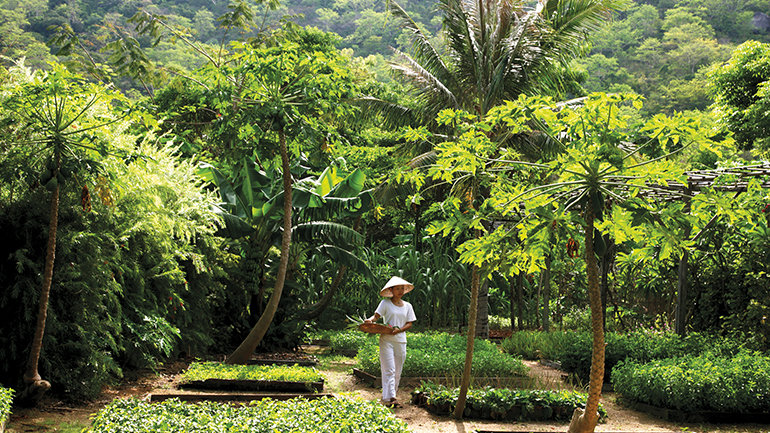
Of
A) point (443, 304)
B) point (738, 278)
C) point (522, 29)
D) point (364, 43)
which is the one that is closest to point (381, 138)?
point (443, 304)

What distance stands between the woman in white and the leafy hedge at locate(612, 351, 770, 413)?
11.0 feet

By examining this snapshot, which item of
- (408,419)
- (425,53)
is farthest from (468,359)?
(425,53)

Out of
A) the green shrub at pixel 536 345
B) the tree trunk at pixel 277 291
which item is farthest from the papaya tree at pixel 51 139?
the green shrub at pixel 536 345

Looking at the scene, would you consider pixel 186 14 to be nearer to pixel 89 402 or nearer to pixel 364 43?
pixel 364 43

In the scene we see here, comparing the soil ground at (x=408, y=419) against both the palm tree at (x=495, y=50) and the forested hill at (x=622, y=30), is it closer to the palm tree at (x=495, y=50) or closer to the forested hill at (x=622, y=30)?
the palm tree at (x=495, y=50)

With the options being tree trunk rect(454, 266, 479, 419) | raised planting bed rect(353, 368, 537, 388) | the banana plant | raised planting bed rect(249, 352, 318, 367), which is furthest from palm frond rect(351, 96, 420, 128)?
tree trunk rect(454, 266, 479, 419)

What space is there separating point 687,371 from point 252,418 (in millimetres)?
6026

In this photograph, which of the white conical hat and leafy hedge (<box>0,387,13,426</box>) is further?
the white conical hat

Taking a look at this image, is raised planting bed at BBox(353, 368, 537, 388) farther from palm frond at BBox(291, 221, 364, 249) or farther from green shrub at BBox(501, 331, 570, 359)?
palm frond at BBox(291, 221, 364, 249)

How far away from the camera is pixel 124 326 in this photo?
946cm

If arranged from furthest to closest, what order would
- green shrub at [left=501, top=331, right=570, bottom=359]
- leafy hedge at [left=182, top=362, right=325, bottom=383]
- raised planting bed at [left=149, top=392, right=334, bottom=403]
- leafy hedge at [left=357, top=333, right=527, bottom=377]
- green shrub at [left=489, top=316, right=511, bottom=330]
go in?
1. green shrub at [left=489, top=316, right=511, bottom=330]
2. green shrub at [left=501, top=331, right=570, bottom=359]
3. leafy hedge at [left=357, top=333, right=527, bottom=377]
4. leafy hedge at [left=182, top=362, right=325, bottom=383]
5. raised planting bed at [left=149, top=392, right=334, bottom=403]

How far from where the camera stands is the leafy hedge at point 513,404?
800 cm

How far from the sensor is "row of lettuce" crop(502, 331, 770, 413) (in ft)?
26.7

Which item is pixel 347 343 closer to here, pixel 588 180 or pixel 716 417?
pixel 716 417
